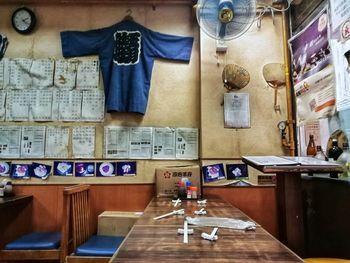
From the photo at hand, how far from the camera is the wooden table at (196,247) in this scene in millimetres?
1079

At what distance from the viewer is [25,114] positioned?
334 centimetres

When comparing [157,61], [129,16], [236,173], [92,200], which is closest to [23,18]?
[129,16]

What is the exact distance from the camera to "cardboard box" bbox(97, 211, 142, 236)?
9.57ft

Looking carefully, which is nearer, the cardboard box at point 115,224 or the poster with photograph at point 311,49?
the poster with photograph at point 311,49

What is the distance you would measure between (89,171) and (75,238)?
2.81 ft

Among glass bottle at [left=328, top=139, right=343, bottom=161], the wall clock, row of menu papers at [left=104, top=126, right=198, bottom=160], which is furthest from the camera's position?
the wall clock

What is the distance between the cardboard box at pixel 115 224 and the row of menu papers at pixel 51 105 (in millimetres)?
1080

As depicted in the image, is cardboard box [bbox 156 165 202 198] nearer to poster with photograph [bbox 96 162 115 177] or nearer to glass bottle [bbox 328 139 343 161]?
poster with photograph [bbox 96 162 115 177]

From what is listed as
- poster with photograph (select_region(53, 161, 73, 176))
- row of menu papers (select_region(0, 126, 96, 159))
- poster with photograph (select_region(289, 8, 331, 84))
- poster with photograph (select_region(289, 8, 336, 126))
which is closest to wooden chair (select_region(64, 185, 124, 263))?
poster with photograph (select_region(53, 161, 73, 176))

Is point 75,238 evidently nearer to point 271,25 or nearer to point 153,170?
point 153,170

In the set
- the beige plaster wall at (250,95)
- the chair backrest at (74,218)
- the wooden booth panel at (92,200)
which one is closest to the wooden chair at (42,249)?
the chair backrest at (74,218)

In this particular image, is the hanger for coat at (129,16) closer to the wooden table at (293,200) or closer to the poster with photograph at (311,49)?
the poster with photograph at (311,49)

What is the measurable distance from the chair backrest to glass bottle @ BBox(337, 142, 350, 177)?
6.95 feet

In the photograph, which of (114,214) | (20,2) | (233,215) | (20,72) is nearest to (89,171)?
(114,214)
